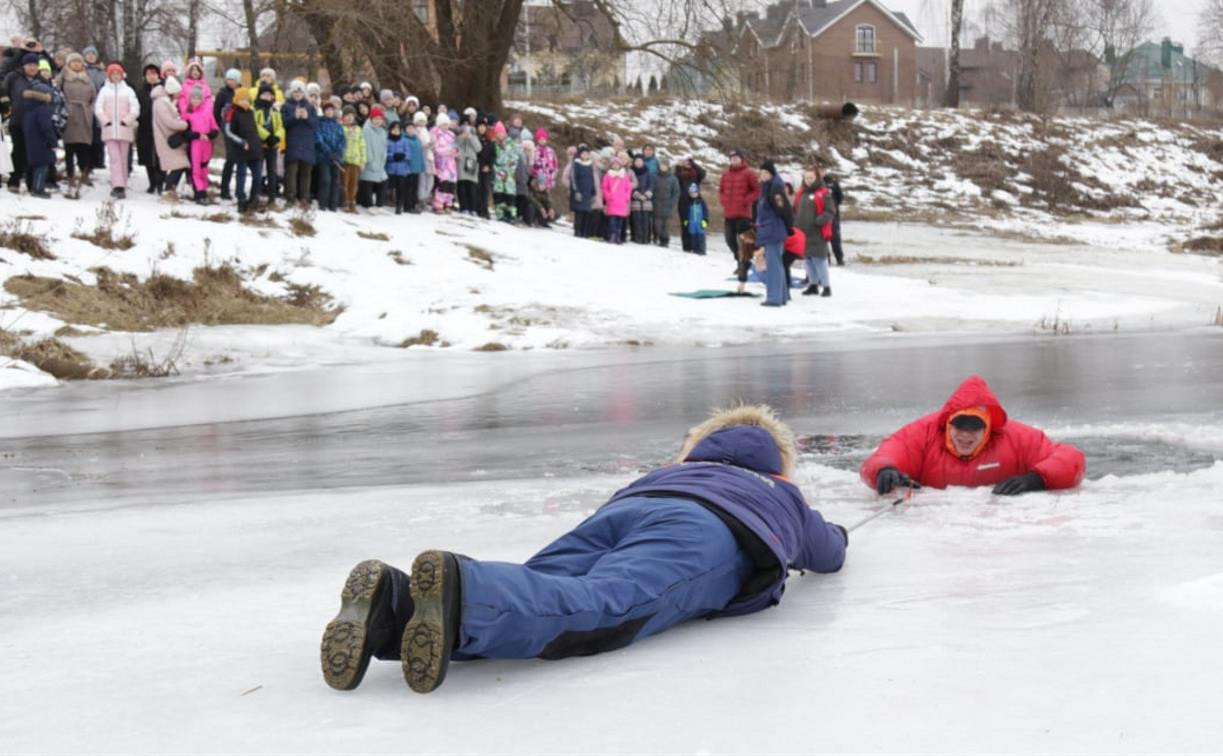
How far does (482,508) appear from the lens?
641 centimetres

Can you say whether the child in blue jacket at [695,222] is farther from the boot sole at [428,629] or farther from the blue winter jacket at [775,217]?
the boot sole at [428,629]

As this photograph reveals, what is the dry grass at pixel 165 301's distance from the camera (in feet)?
47.5

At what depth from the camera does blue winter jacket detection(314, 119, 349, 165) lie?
18.5 m

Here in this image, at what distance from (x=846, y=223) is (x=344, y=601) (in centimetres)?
3227

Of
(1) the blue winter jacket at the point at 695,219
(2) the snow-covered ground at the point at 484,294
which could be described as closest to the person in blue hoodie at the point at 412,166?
(2) the snow-covered ground at the point at 484,294

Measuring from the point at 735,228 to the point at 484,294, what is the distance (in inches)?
212

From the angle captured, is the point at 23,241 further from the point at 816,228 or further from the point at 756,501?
the point at 756,501

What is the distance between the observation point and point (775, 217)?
17672mm

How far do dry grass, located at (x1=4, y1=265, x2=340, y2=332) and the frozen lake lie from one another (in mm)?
3848

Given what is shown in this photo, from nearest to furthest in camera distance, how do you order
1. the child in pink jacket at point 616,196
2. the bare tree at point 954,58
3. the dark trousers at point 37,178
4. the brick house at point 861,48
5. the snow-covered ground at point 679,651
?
the snow-covered ground at point 679,651, the dark trousers at point 37,178, the child in pink jacket at point 616,196, the bare tree at point 954,58, the brick house at point 861,48

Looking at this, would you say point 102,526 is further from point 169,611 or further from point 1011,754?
point 1011,754

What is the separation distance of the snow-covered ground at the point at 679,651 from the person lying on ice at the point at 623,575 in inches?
3.2

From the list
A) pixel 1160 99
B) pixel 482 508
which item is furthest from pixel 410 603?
pixel 1160 99

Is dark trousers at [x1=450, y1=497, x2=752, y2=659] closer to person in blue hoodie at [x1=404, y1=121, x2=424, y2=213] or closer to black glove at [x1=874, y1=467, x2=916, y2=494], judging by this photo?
black glove at [x1=874, y1=467, x2=916, y2=494]
